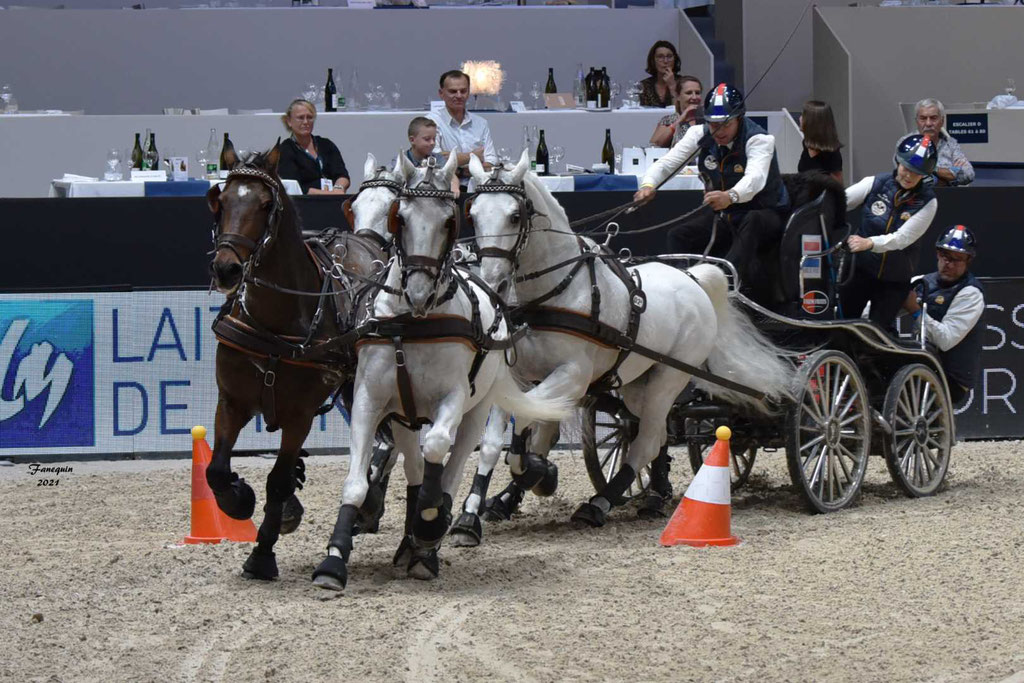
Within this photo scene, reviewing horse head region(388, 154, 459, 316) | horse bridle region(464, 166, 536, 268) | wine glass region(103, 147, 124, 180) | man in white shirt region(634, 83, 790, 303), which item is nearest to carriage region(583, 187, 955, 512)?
man in white shirt region(634, 83, 790, 303)

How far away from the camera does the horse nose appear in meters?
5.75

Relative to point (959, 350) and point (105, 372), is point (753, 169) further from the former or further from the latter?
point (105, 372)

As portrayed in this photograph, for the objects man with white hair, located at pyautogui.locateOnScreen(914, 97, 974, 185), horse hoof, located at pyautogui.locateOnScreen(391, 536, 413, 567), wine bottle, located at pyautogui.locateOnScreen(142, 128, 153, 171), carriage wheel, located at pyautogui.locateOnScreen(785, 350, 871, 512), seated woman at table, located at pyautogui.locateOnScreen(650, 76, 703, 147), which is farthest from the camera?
wine bottle, located at pyautogui.locateOnScreen(142, 128, 153, 171)

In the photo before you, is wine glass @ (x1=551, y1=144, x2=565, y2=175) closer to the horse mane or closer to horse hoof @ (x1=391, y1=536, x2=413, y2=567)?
the horse mane

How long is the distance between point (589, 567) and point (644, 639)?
1313mm

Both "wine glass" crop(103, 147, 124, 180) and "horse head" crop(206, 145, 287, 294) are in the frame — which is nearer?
"horse head" crop(206, 145, 287, 294)

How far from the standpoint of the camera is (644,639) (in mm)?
5535

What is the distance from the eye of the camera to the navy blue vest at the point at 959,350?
912cm

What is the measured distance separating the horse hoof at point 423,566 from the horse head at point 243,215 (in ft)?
4.70

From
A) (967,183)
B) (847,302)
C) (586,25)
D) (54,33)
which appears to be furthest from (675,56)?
(54,33)

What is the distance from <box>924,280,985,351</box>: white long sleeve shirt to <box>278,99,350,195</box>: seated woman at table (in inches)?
168

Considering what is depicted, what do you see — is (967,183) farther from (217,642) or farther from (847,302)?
(217,642)

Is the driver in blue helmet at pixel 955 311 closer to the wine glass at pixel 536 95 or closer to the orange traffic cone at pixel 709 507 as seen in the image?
the orange traffic cone at pixel 709 507

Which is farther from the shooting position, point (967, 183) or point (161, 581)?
point (967, 183)
